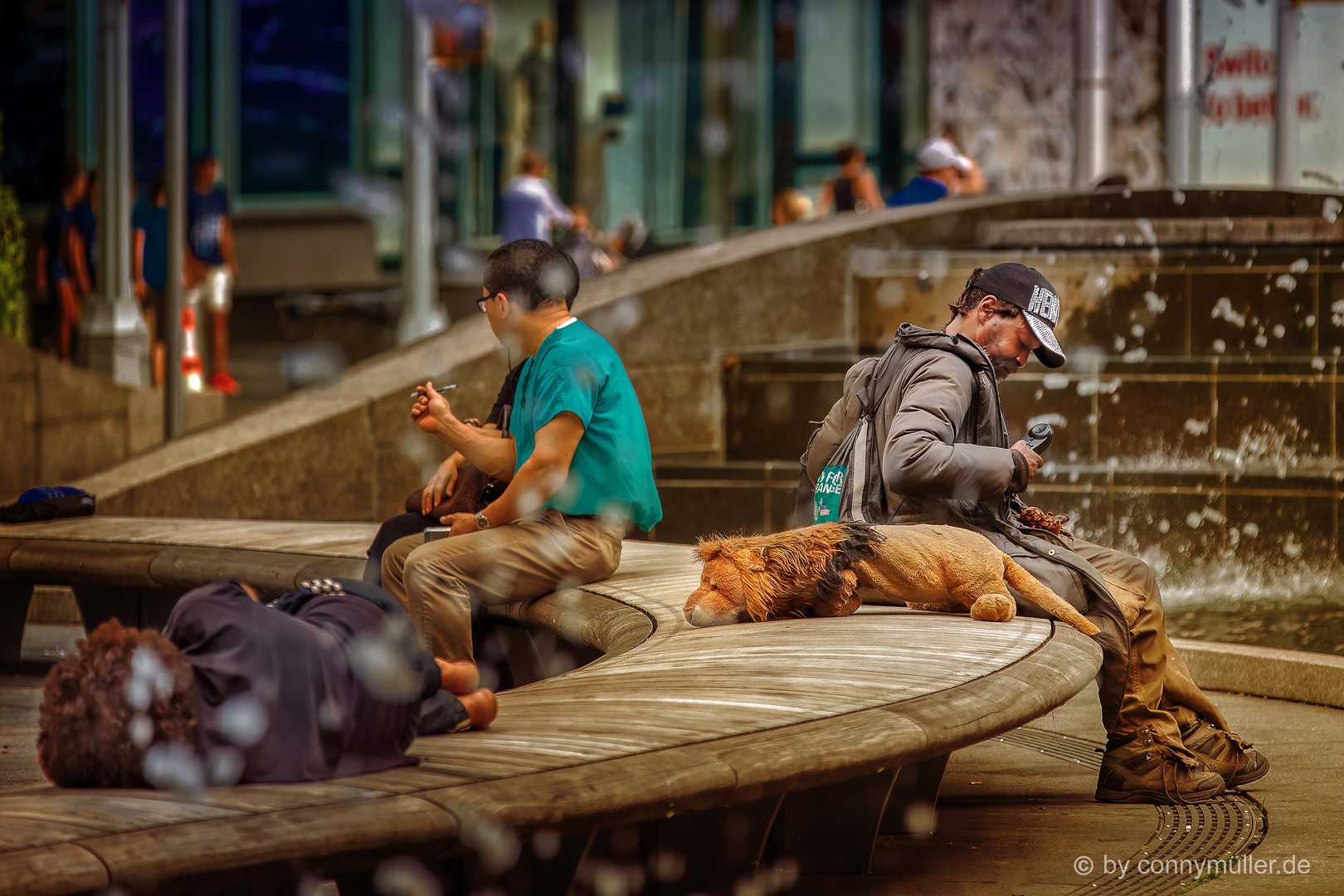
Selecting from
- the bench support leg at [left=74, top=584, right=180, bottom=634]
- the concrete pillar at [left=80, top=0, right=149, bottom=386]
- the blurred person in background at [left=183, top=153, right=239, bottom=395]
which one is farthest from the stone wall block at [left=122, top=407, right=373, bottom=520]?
the concrete pillar at [left=80, top=0, right=149, bottom=386]

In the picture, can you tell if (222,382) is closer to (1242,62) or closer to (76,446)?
(76,446)

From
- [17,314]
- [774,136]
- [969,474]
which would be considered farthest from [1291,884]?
[774,136]

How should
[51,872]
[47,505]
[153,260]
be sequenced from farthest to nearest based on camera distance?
[153,260]
[47,505]
[51,872]

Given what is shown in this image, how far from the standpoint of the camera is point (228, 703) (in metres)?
2.69

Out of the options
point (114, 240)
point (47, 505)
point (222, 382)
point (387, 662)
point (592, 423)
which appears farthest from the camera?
point (114, 240)

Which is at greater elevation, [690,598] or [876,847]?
[690,598]

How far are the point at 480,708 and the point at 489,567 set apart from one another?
1709 millimetres

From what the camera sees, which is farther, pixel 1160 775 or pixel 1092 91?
pixel 1092 91

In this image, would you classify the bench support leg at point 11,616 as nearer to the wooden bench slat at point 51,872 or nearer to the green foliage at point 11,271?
the wooden bench slat at point 51,872

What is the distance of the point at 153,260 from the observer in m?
14.8

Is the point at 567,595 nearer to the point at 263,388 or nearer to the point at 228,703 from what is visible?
the point at 228,703

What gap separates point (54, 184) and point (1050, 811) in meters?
23.6

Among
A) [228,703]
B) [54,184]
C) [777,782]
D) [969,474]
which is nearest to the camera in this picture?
[228,703]

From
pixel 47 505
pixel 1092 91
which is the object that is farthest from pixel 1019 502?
pixel 1092 91
